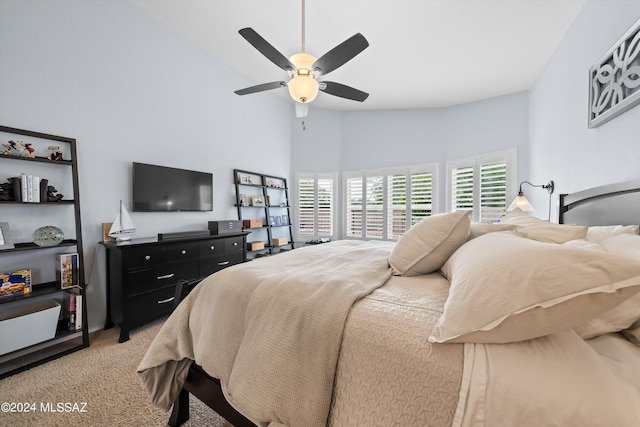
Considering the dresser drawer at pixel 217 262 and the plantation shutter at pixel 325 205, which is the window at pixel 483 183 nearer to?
the plantation shutter at pixel 325 205

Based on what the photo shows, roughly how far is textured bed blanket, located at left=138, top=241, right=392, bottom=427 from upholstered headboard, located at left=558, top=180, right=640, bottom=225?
1.29m

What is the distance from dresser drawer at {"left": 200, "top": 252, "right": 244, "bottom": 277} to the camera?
2777 mm

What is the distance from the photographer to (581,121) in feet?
6.52

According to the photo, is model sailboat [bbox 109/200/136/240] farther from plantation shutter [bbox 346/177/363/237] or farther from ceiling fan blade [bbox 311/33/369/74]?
plantation shutter [bbox 346/177/363/237]

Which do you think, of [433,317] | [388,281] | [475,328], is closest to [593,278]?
[475,328]

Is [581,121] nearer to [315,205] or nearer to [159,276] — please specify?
[315,205]

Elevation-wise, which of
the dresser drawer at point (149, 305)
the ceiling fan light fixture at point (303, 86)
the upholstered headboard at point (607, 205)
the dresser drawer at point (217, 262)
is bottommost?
the dresser drawer at point (149, 305)

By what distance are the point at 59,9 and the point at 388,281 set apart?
11.2ft

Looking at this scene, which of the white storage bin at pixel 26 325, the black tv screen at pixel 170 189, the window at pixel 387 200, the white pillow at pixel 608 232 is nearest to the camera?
the white pillow at pixel 608 232

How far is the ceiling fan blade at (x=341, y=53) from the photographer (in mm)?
1748

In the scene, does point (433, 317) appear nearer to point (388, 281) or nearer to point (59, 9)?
point (388, 281)

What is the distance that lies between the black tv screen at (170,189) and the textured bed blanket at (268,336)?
1.95 meters

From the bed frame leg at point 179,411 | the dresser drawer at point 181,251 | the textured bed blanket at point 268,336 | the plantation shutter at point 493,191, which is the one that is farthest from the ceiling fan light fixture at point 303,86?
the plantation shutter at point 493,191

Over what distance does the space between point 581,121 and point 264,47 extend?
261 centimetres
